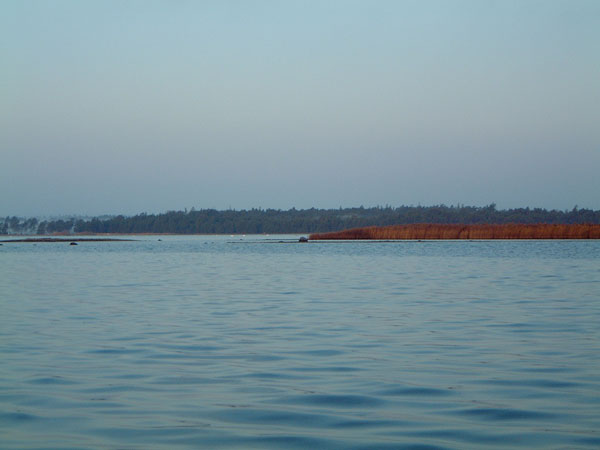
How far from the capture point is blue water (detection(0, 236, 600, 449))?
6.82 m

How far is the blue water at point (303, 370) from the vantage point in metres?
6.82

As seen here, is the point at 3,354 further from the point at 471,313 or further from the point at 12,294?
the point at 12,294

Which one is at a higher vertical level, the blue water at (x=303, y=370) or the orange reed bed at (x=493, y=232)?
the orange reed bed at (x=493, y=232)

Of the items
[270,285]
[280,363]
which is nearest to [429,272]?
[270,285]

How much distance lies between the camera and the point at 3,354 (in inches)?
440

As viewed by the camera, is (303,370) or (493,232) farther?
(493,232)

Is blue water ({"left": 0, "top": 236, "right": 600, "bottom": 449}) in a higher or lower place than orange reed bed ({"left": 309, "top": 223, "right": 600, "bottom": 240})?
lower

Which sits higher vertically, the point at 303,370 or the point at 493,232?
the point at 493,232

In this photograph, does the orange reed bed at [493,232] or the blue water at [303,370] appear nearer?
the blue water at [303,370]

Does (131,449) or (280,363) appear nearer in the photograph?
(131,449)

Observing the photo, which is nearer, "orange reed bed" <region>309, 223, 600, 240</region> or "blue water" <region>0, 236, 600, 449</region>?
"blue water" <region>0, 236, 600, 449</region>

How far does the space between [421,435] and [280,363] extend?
3860 millimetres

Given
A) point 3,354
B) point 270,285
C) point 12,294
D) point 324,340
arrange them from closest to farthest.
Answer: point 3,354 → point 324,340 → point 12,294 → point 270,285

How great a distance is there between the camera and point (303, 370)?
978cm
